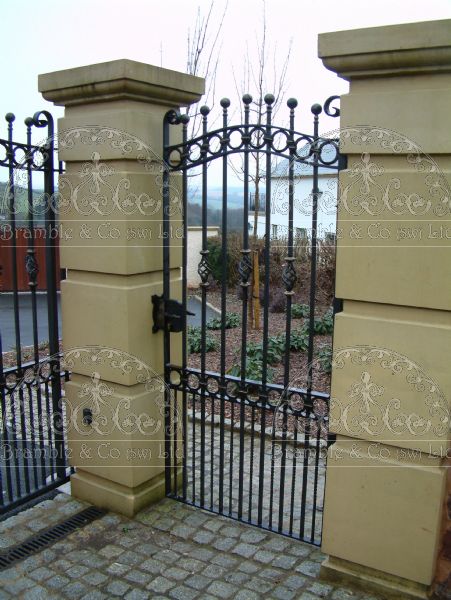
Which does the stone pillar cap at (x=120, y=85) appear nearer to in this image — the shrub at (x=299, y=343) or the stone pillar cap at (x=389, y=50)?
the stone pillar cap at (x=389, y=50)

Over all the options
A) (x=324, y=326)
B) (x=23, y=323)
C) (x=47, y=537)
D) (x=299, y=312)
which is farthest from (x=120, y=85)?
(x=23, y=323)

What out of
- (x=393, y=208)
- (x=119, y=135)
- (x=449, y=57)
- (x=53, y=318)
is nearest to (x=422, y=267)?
(x=393, y=208)

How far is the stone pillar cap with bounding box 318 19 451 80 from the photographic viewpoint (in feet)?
8.02

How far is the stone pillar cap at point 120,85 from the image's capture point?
3299 millimetres

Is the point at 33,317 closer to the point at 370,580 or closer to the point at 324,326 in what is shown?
the point at 370,580

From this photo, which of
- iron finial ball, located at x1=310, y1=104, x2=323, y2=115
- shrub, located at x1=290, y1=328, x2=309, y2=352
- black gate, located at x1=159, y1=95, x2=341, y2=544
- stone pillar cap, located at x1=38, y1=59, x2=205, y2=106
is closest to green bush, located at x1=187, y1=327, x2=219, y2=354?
shrub, located at x1=290, y1=328, x2=309, y2=352

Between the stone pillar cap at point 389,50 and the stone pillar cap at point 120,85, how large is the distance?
113 cm

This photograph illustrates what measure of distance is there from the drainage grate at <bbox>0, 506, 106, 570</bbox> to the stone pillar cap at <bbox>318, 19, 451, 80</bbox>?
3.15 m

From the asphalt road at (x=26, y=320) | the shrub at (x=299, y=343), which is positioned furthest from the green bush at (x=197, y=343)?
the asphalt road at (x=26, y=320)

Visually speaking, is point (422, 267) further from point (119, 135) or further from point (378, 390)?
point (119, 135)

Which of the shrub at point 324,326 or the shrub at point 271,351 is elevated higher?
the shrub at point 324,326

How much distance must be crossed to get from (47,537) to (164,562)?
0.80 metres

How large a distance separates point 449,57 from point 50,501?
3679mm

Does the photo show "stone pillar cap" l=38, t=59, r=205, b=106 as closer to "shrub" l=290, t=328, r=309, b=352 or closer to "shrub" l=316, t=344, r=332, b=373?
"shrub" l=316, t=344, r=332, b=373
